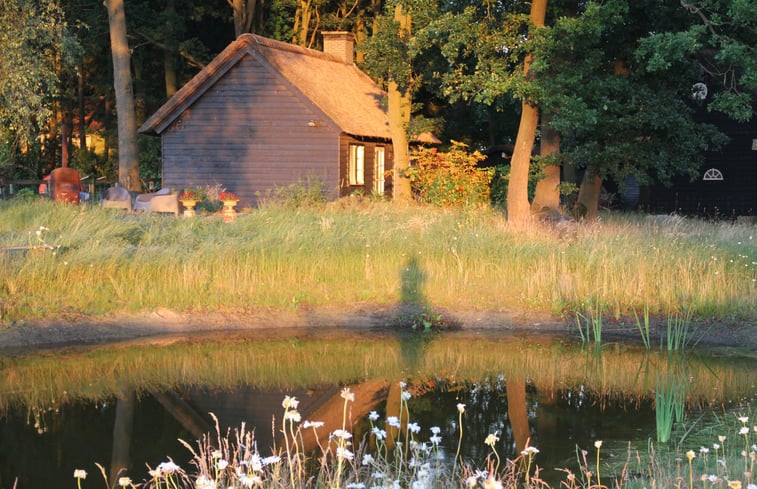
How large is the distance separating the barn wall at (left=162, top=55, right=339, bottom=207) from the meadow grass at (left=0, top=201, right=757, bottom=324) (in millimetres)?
10126

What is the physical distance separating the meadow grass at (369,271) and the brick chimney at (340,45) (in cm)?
1714

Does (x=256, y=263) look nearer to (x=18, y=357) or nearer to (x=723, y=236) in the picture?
(x=18, y=357)

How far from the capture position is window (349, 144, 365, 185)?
28672 millimetres

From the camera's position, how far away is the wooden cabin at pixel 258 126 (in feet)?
88.8

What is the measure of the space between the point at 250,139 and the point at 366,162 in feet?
13.5

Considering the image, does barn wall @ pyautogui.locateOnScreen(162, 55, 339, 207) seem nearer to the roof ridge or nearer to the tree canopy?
the roof ridge

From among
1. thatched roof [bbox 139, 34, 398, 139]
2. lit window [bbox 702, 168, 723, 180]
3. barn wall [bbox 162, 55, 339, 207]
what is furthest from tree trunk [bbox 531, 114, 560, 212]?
lit window [bbox 702, 168, 723, 180]

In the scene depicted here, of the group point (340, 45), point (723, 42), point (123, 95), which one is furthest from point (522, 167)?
point (340, 45)

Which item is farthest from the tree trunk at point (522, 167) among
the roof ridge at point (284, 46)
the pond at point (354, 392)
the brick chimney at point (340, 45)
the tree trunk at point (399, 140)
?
the brick chimney at point (340, 45)

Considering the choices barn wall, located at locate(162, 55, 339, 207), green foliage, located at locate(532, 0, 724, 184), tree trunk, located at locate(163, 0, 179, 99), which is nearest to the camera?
green foliage, located at locate(532, 0, 724, 184)

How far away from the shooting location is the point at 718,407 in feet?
32.6

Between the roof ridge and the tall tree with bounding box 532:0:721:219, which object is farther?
the roof ridge

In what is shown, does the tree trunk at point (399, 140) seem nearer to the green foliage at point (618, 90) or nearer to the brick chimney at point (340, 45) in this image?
the brick chimney at point (340, 45)

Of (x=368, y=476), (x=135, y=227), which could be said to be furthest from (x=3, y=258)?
(x=368, y=476)
